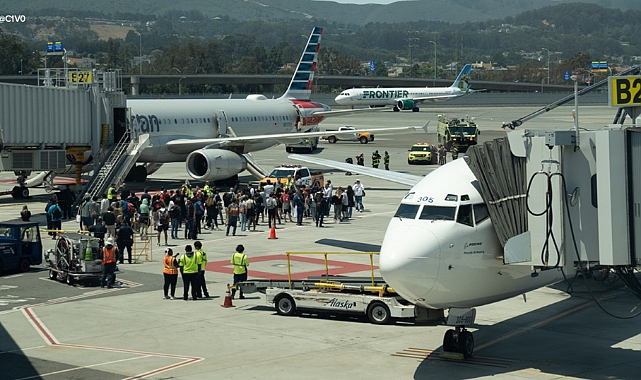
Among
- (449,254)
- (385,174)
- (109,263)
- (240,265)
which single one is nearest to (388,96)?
(385,174)

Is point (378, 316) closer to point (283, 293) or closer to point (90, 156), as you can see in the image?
point (283, 293)

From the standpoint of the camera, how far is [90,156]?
48719 mm

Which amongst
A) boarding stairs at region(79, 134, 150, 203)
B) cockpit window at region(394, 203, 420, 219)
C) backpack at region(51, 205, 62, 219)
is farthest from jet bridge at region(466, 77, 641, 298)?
boarding stairs at region(79, 134, 150, 203)

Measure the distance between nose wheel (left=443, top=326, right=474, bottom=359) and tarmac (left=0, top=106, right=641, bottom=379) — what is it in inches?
12.8

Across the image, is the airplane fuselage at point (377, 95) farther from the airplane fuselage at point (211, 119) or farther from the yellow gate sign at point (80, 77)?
the yellow gate sign at point (80, 77)

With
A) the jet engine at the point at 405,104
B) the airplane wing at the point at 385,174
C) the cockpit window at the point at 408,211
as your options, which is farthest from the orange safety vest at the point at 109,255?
the jet engine at the point at 405,104

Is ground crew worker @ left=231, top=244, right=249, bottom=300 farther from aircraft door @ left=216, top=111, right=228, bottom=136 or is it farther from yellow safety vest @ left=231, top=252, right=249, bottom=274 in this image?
aircraft door @ left=216, top=111, right=228, bottom=136

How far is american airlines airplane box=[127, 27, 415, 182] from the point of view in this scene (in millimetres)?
51812

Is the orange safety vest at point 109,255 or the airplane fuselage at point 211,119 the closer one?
the orange safety vest at point 109,255

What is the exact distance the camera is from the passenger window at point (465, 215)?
1880 cm

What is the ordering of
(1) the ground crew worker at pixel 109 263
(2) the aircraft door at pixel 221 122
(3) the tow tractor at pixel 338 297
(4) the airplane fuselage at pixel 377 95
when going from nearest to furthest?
1. (3) the tow tractor at pixel 338 297
2. (1) the ground crew worker at pixel 109 263
3. (2) the aircraft door at pixel 221 122
4. (4) the airplane fuselage at pixel 377 95

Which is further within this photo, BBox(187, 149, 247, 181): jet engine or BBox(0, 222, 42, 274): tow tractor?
BBox(187, 149, 247, 181): jet engine

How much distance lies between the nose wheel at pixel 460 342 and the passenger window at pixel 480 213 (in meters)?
2.40

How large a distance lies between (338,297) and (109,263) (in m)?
8.33
